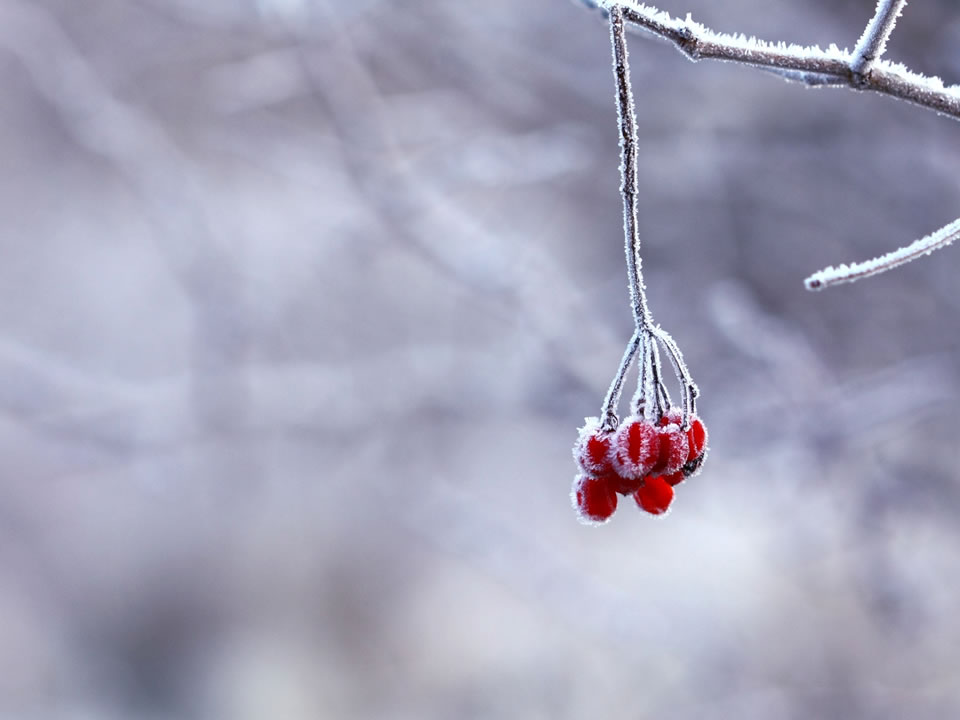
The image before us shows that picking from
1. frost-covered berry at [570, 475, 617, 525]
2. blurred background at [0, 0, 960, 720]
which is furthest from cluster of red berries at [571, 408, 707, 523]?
blurred background at [0, 0, 960, 720]

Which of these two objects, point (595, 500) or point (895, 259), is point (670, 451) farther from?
point (895, 259)

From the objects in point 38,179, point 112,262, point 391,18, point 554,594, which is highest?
point 38,179

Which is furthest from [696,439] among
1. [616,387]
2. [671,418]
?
[616,387]

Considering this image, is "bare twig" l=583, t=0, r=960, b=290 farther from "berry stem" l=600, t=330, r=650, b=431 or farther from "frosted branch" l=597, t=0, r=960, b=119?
"berry stem" l=600, t=330, r=650, b=431

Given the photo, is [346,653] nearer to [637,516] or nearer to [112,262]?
[637,516]

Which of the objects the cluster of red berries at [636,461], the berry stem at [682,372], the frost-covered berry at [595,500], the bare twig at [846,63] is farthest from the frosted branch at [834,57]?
the frost-covered berry at [595,500]

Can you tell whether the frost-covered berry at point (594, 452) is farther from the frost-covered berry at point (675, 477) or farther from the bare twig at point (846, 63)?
the bare twig at point (846, 63)

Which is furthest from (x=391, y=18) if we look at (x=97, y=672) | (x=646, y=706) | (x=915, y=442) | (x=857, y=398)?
(x=97, y=672)
